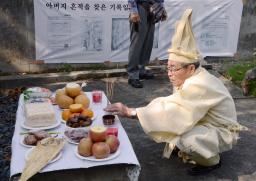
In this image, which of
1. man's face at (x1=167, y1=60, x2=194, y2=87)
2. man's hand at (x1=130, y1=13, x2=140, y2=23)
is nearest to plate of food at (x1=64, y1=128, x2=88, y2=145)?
man's face at (x1=167, y1=60, x2=194, y2=87)

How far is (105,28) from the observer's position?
7156mm

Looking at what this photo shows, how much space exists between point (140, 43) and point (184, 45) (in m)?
2.64

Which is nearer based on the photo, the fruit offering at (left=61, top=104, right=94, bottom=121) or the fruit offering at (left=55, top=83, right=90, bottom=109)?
the fruit offering at (left=61, top=104, right=94, bottom=121)

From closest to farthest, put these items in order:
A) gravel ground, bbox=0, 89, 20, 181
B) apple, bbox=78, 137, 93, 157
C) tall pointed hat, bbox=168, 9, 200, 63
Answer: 1. apple, bbox=78, 137, 93, 157
2. tall pointed hat, bbox=168, 9, 200, 63
3. gravel ground, bbox=0, 89, 20, 181

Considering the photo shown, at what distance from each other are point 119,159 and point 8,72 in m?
4.42

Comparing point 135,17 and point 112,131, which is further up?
point 135,17

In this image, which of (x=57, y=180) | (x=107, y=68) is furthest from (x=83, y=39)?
(x=57, y=180)

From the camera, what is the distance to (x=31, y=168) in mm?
2906

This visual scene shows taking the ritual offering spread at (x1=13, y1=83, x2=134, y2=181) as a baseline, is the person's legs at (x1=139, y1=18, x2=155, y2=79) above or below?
above

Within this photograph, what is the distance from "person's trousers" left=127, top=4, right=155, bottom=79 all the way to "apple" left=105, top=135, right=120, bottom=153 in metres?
3.38

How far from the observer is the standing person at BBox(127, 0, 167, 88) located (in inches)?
246

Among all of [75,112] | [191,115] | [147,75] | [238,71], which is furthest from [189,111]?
[238,71]

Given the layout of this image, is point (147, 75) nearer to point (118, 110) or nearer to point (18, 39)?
point (18, 39)

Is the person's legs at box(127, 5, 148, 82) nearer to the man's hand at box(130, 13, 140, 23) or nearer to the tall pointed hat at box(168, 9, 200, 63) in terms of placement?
the man's hand at box(130, 13, 140, 23)
